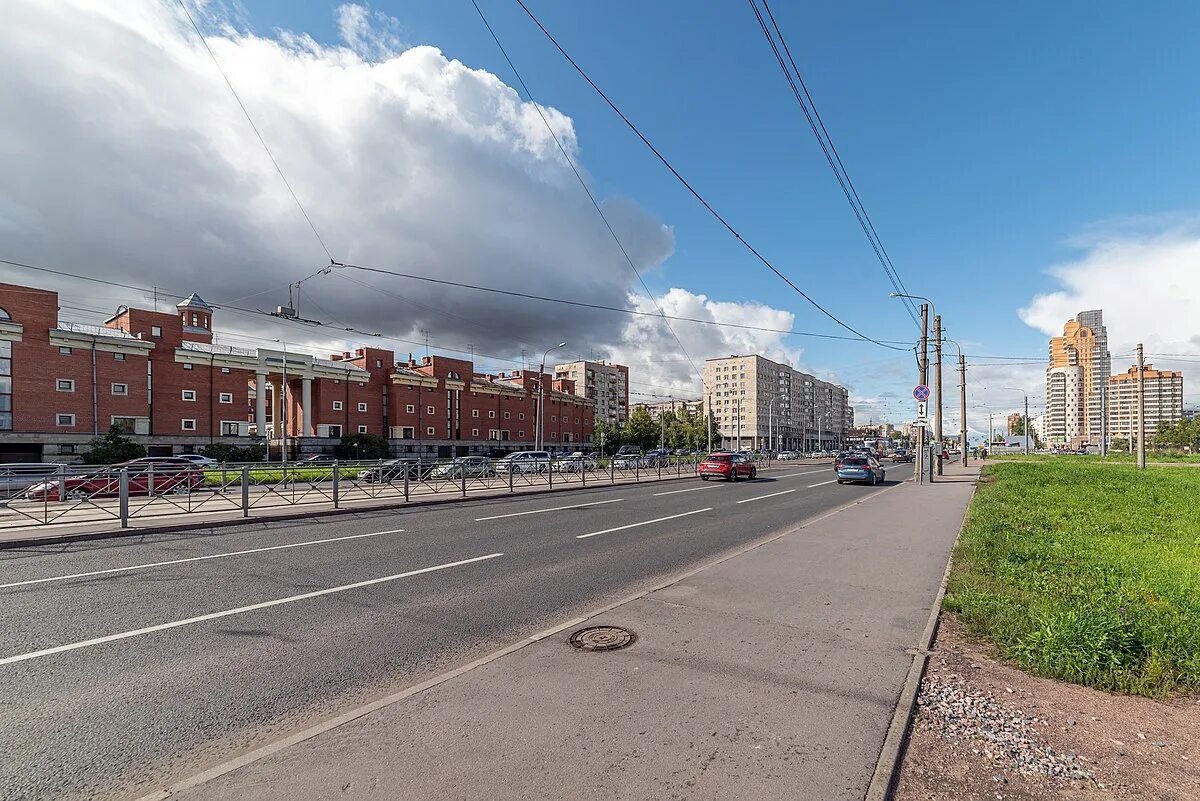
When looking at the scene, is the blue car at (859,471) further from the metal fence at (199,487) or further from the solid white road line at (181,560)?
the solid white road line at (181,560)

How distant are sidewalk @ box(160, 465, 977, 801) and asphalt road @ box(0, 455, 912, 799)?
640 millimetres

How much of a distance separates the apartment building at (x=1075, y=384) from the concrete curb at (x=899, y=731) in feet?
395

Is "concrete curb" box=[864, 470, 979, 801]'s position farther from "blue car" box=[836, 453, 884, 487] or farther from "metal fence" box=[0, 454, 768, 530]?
"blue car" box=[836, 453, 884, 487]

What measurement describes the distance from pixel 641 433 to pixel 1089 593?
76.3 metres

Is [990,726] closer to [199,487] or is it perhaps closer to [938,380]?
[199,487]

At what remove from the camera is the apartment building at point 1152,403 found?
9619 cm

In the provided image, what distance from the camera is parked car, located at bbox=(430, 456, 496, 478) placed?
21.4 m

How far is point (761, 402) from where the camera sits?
448 ft

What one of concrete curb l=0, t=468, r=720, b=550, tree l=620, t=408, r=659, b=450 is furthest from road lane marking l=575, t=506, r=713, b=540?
tree l=620, t=408, r=659, b=450

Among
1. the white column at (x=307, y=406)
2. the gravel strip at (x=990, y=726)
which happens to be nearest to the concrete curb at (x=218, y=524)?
the gravel strip at (x=990, y=726)

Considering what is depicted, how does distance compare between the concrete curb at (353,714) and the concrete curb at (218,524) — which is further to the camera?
the concrete curb at (218,524)

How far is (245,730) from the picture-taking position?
136 inches

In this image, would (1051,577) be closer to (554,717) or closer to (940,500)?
(554,717)

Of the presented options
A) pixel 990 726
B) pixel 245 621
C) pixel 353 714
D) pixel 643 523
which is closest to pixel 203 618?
pixel 245 621
